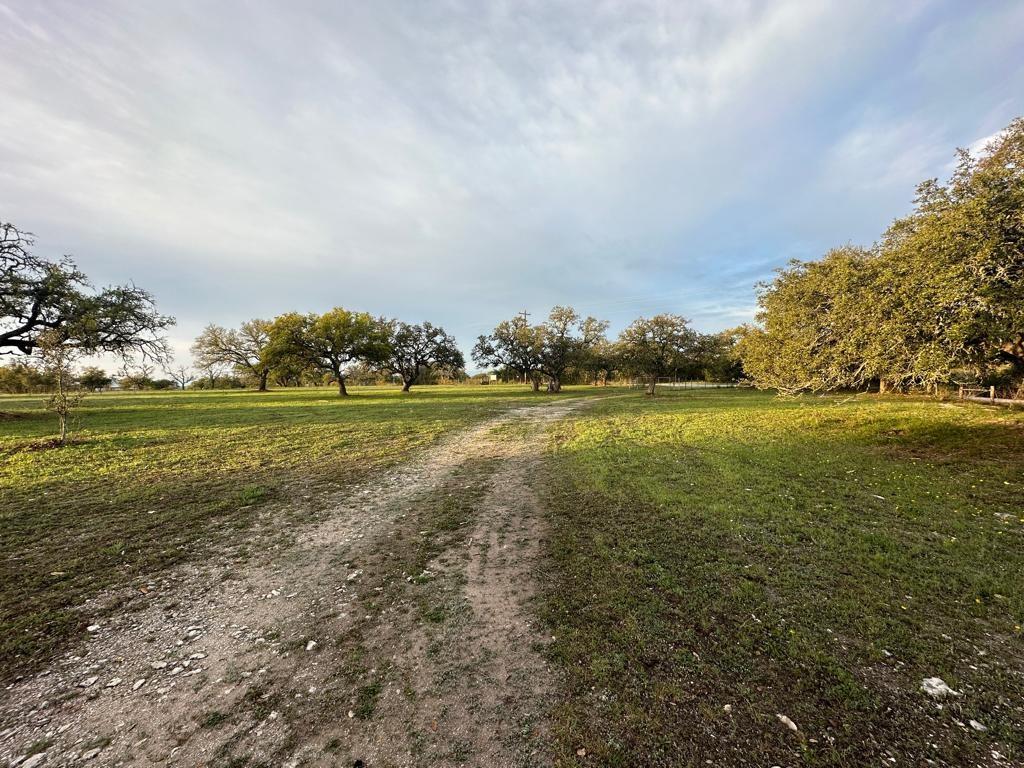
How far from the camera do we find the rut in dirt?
2.51 metres

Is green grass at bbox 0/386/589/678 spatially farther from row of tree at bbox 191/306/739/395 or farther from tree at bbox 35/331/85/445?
row of tree at bbox 191/306/739/395

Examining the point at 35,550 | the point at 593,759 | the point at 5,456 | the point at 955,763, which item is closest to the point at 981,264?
the point at 955,763

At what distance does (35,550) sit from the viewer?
203 inches

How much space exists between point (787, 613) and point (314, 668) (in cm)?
464

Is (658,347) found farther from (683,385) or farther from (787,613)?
(787,613)

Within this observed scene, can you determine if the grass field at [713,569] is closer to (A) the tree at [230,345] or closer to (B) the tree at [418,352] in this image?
(B) the tree at [418,352]

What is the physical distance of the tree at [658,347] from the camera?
3366cm

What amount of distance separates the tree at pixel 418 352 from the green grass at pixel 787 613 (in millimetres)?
41561

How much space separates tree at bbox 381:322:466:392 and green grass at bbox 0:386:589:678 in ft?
101

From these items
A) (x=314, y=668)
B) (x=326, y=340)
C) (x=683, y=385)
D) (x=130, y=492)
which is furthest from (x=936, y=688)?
(x=683, y=385)

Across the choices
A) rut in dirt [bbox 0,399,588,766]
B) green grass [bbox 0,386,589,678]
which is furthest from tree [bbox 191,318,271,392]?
rut in dirt [bbox 0,399,588,766]

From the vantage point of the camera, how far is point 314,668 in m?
3.21

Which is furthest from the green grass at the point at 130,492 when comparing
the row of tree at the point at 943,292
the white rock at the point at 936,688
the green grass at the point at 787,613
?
the row of tree at the point at 943,292

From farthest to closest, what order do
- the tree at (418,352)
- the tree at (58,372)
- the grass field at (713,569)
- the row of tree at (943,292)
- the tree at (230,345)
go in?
the tree at (230,345) → the tree at (418,352) → the tree at (58,372) → the row of tree at (943,292) → the grass field at (713,569)
